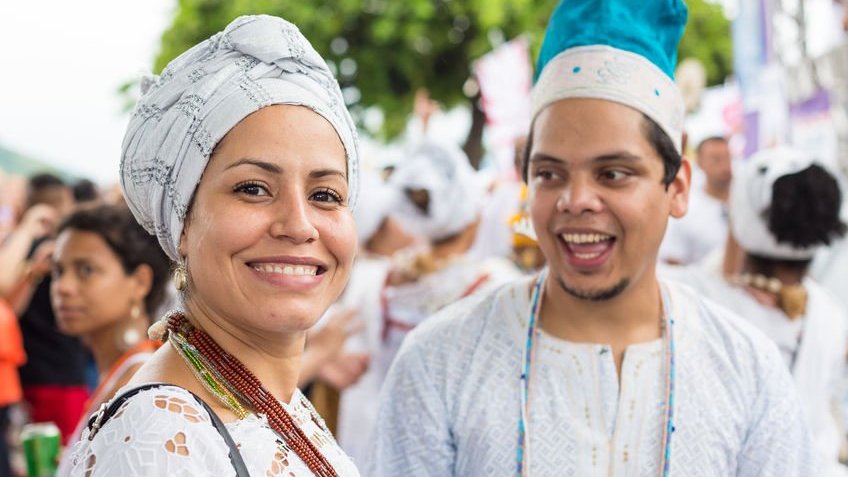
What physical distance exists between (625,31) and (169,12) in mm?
16810

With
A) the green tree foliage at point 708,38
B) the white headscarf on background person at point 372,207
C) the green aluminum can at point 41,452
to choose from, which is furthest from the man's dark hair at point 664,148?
the green tree foliage at point 708,38

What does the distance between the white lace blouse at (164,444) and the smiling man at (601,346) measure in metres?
0.87

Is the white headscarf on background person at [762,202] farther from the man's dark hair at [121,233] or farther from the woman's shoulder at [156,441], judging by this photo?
the woman's shoulder at [156,441]

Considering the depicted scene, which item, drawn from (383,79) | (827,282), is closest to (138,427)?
(827,282)

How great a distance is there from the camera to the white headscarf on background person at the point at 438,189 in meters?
4.55

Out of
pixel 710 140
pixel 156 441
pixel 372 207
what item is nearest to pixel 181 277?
pixel 156 441

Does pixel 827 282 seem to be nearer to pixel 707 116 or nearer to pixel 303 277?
pixel 707 116

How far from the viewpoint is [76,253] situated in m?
3.30

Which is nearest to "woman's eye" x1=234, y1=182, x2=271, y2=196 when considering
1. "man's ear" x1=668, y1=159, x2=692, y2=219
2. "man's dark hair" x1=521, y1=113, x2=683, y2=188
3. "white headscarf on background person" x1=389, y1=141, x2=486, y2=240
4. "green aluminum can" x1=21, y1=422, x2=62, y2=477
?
"man's dark hair" x1=521, y1=113, x2=683, y2=188

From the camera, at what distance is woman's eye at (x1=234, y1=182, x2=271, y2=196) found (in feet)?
5.04

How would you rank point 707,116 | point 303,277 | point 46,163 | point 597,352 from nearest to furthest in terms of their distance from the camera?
1. point 303,277
2. point 597,352
3. point 707,116
4. point 46,163

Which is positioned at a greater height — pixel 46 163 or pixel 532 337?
pixel 46 163

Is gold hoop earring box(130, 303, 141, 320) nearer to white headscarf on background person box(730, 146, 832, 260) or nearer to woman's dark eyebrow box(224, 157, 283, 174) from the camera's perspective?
woman's dark eyebrow box(224, 157, 283, 174)

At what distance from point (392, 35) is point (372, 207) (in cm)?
1206
